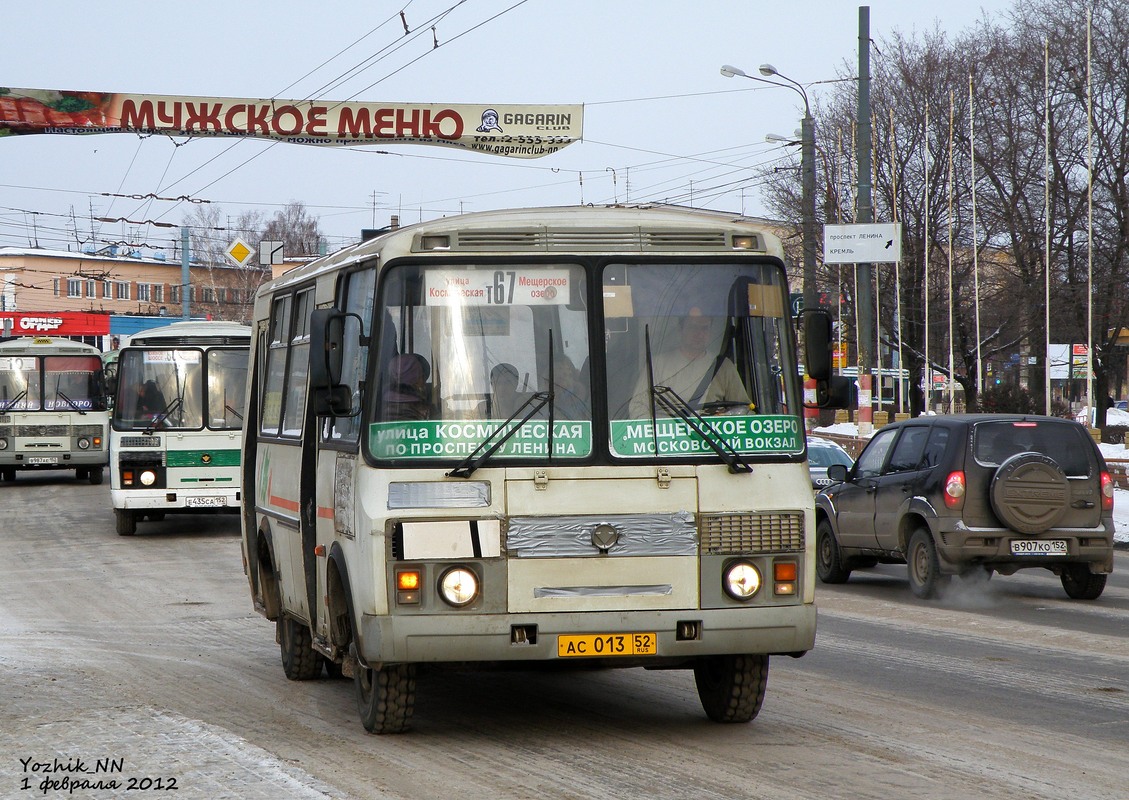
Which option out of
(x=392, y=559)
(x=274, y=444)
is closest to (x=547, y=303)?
(x=392, y=559)

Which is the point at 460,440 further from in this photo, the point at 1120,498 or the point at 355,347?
the point at 1120,498

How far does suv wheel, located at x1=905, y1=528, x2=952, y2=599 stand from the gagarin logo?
643 inches

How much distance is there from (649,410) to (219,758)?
8.15 feet

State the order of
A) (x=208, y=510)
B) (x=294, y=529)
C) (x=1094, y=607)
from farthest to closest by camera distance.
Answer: (x=208, y=510) < (x=1094, y=607) < (x=294, y=529)

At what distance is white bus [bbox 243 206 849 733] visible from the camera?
712 centimetres

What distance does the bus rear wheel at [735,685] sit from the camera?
7.80 m

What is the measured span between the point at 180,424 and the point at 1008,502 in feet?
39.8

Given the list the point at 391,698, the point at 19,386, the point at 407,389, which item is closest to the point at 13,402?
the point at 19,386

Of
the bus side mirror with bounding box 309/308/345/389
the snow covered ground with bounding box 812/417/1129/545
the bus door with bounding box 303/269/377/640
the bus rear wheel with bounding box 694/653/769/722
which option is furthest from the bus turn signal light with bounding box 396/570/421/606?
the snow covered ground with bounding box 812/417/1129/545

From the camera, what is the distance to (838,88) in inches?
2180

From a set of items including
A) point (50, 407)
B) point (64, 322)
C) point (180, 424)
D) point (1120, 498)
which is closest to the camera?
point (180, 424)

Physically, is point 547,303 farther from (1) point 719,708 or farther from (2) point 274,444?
(2) point 274,444

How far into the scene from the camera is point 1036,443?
14.4 m

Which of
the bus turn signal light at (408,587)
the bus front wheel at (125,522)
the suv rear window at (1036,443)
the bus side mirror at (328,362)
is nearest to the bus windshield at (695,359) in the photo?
the bus turn signal light at (408,587)
